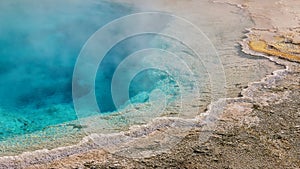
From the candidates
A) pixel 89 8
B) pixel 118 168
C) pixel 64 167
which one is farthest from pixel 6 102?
pixel 89 8

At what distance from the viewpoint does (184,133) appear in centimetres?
509

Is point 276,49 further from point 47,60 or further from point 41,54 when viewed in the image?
point 41,54

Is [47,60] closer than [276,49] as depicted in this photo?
Yes

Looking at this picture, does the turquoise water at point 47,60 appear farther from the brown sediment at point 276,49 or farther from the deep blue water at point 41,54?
the brown sediment at point 276,49

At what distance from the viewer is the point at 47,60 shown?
7.71 metres

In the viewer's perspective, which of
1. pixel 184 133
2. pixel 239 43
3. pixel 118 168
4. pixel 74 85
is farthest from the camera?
pixel 239 43

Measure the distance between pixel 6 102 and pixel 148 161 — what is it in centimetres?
271

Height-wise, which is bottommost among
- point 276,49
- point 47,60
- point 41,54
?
point 276,49

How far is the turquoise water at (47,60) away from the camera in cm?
582

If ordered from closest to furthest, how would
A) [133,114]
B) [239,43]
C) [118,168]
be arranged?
[118,168]
[133,114]
[239,43]

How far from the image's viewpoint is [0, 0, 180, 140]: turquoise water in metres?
5.82

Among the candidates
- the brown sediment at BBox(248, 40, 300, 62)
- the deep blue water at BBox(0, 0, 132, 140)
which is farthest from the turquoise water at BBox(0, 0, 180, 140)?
the brown sediment at BBox(248, 40, 300, 62)

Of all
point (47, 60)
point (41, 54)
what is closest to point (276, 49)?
point (47, 60)

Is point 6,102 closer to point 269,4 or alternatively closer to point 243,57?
point 243,57
